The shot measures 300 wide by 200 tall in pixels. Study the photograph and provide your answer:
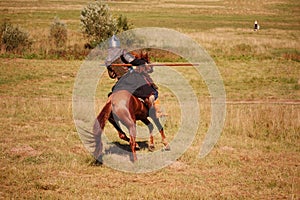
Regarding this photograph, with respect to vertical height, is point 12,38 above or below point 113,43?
below

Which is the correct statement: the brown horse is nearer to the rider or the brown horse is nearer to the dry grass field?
the rider

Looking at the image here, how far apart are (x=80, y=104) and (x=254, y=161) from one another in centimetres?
799

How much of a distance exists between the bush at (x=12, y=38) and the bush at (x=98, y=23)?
5.14 metres

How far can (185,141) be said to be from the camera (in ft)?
40.8

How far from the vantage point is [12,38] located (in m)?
30.8

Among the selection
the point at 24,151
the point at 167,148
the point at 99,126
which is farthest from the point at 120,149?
the point at 24,151

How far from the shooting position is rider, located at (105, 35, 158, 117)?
10281mm

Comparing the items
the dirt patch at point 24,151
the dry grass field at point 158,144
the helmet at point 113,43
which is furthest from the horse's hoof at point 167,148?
the dirt patch at point 24,151

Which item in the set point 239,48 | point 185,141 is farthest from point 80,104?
point 239,48

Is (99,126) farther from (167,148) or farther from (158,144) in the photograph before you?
(158,144)

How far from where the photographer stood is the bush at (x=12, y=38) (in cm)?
3024

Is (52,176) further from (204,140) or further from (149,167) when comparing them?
(204,140)

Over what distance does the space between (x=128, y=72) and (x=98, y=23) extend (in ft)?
79.4

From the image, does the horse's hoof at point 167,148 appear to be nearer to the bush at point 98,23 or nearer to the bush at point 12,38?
the bush at point 12,38
